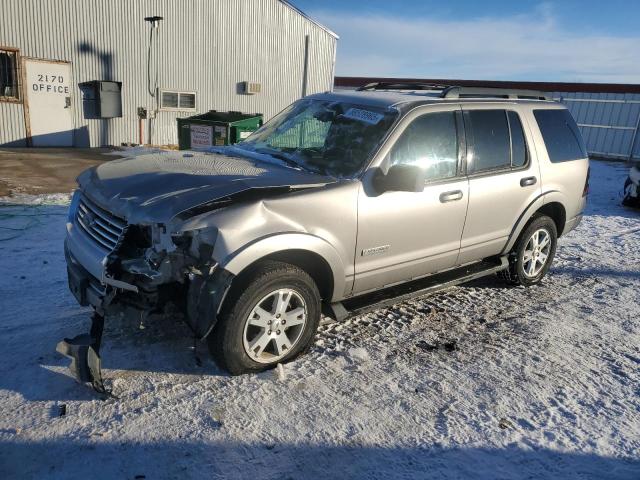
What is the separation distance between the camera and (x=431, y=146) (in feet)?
13.4

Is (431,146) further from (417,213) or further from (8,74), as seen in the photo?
(8,74)

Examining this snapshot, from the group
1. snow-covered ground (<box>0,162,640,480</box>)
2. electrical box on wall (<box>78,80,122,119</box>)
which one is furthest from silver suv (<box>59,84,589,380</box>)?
electrical box on wall (<box>78,80,122,119</box>)

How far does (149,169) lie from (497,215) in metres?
3.02

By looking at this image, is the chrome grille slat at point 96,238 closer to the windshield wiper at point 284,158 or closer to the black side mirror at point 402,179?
the windshield wiper at point 284,158

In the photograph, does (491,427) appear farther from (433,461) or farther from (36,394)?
(36,394)

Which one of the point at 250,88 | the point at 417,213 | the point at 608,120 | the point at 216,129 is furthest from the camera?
the point at 608,120

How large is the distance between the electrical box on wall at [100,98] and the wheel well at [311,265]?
12145mm

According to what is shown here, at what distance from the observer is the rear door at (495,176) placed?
4.38 meters

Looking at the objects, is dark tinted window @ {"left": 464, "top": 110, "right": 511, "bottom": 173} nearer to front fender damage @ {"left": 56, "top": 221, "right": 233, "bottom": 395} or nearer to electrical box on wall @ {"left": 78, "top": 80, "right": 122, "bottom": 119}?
front fender damage @ {"left": 56, "top": 221, "right": 233, "bottom": 395}

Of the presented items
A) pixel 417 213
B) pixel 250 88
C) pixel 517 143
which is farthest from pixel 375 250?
pixel 250 88

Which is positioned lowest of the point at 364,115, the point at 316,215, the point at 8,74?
the point at 316,215

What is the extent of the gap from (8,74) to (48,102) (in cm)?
104

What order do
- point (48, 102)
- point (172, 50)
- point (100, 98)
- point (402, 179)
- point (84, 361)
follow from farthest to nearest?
point (172, 50) < point (100, 98) < point (48, 102) < point (402, 179) < point (84, 361)

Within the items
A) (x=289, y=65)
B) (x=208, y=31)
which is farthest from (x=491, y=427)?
(x=289, y=65)
